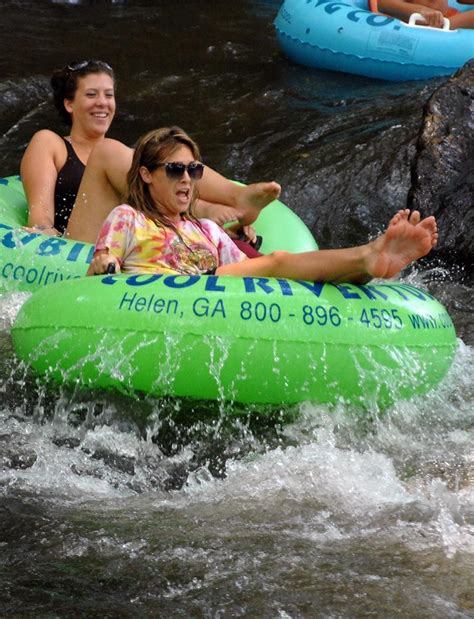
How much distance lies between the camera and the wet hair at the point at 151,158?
4.26 metres

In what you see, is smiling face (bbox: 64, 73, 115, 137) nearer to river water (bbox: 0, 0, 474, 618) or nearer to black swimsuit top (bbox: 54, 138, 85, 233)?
black swimsuit top (bbox: 54, 138, 85, 233)

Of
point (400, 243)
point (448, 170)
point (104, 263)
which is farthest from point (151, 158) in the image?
point (448, 170)

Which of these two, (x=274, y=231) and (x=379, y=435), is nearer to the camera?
(x=379, y=435)

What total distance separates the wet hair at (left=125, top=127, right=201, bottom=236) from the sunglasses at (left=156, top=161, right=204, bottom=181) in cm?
5

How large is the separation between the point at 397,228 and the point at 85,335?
1.14m

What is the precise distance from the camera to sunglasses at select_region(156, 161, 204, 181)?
166 inches

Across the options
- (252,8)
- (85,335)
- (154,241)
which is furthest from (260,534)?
(252,8)

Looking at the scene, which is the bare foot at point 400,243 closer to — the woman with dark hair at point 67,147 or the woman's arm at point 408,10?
the woman with dark hair at point 67,147

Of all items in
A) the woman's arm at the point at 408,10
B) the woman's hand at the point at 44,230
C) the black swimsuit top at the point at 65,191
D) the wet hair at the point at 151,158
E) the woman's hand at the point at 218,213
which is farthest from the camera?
the woman's arm at the point at 408,10

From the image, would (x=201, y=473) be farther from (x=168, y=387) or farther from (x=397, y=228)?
(x=397, y=228)

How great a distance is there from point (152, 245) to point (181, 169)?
1.00 ft

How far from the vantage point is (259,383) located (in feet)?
12.9

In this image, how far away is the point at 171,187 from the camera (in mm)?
4270

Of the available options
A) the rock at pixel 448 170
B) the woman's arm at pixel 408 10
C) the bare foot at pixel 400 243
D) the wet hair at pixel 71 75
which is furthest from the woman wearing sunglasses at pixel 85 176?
the woman's arm at pixel 408 10
